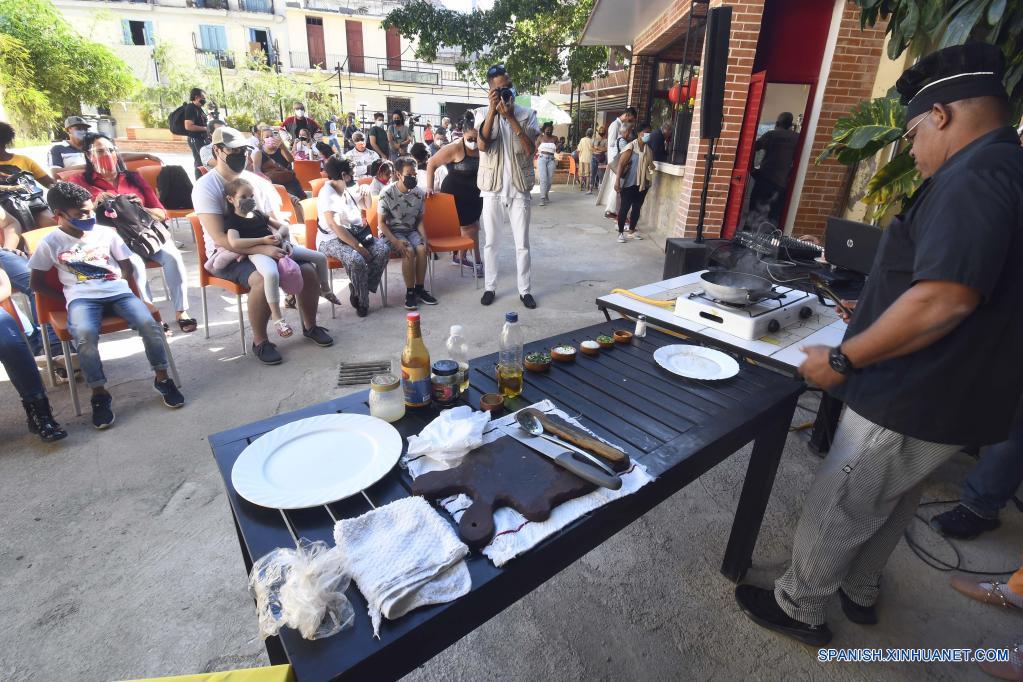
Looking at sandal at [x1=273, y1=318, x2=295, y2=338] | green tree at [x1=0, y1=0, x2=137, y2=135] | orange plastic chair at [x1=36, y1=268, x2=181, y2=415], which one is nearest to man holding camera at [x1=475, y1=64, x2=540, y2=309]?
sandal at [x1=273, y1=318, x2=295, y2=338]

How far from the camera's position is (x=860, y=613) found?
182 centimetres

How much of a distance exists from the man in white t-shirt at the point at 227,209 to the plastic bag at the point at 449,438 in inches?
109

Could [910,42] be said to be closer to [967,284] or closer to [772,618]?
[967,284]

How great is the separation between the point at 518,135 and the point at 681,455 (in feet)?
11.8

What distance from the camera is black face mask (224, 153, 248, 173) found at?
3553mm

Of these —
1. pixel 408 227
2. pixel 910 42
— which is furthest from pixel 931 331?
pixel 408 227

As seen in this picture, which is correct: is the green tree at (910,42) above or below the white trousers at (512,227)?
above

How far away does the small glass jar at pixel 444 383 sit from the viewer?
1522mm

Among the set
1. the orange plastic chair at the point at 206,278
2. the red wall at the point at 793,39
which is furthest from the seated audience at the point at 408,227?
the red wall at the point at 793,39

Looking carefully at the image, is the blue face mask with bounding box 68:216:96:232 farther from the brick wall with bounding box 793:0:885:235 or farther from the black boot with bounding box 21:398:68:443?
the brick wall with bounding box 793:0:885:235

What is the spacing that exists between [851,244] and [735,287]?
4.46 feet

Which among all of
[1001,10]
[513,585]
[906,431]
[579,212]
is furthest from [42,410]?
[579,212]

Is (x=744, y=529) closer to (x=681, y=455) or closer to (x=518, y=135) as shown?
(x=681, y=455)

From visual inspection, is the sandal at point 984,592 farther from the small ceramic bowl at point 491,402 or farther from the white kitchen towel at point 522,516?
the small ceramic bowl at point 491,402
